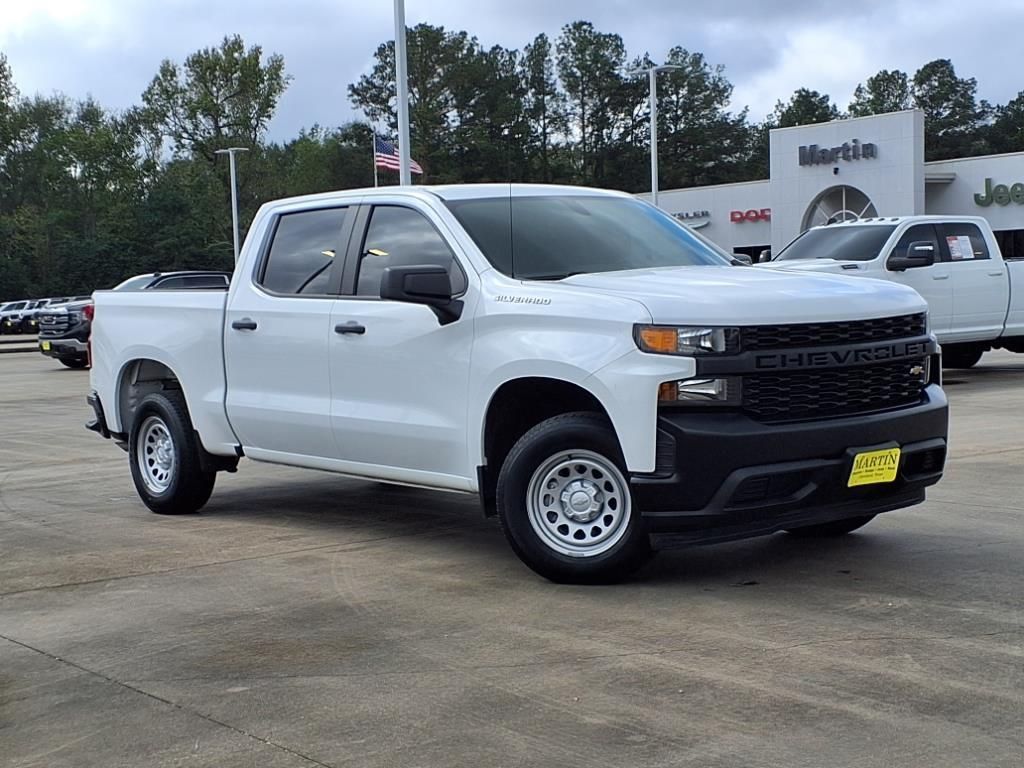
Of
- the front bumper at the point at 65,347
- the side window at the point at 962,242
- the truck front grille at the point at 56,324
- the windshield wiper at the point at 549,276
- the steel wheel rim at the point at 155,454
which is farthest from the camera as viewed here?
the truck front grille at the point at 56,324

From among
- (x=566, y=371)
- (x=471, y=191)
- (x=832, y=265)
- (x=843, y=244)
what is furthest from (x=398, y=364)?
(x=843, y=244)

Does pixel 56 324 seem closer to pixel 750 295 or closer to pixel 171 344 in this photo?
pixel 171 344

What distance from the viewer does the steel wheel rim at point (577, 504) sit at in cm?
639

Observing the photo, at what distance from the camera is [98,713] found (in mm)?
4848

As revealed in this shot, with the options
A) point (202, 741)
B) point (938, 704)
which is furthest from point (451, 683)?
point (938, 704)

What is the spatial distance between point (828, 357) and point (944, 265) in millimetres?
12186

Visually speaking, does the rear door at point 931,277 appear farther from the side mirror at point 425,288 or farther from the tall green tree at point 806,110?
the tall green tree at point 806,110

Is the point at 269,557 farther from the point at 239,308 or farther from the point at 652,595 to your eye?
the point at 652,595

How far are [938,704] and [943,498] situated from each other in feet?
14.1

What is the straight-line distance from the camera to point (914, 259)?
16.4 m

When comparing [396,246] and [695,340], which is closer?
[695,340]

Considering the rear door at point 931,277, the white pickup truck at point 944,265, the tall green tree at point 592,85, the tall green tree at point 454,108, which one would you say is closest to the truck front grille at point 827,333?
the white pickup truck at point 944,265

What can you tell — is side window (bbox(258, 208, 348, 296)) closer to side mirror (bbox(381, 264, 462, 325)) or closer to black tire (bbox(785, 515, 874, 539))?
side mirror (bbox(381, 264, 462, 325))

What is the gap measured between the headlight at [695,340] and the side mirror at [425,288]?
129cm
